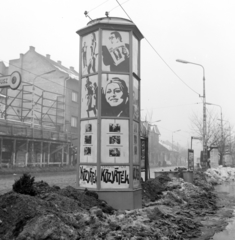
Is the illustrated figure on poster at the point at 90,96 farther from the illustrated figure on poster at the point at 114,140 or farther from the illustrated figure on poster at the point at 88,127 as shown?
the illustrated figure on poster at the point at 114,140

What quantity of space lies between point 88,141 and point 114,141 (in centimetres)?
81

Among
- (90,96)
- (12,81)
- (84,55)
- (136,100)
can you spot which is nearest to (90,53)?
(84,55)

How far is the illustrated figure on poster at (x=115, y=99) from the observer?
9.12m

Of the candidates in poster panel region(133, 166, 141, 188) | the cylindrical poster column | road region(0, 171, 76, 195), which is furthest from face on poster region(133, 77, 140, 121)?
road region(0, 171, 76, 195)

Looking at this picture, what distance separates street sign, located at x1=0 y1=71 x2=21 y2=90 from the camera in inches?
771

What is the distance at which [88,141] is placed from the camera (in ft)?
30.4

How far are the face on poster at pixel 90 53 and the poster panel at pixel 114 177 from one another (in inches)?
115

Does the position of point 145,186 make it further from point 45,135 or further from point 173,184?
point 45,135

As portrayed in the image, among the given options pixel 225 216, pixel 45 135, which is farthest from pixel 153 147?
pixel 225 216

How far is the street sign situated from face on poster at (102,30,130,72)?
11698 millimetres

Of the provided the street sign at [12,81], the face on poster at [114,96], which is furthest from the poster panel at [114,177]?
the street sign at [12,81]

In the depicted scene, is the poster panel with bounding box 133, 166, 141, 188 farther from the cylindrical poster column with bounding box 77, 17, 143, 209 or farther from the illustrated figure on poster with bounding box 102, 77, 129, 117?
the illustrated figure on poster with bounding box 102, 77, 129, 117

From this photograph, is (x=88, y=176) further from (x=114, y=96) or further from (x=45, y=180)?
(x=45, y=180)

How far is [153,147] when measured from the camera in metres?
79.1
